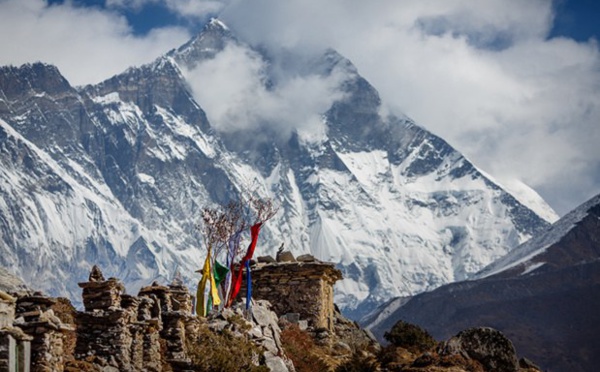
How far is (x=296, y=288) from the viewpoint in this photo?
3688 centimetres

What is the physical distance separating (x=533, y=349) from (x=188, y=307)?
4208 inches

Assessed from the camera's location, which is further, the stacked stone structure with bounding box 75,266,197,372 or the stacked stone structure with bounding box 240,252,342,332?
the stacked stone structure with bounding box 240,252,342,332

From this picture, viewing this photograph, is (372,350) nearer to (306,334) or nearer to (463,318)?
(306,334)

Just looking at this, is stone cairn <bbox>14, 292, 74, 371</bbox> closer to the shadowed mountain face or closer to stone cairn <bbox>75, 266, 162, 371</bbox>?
stone cairn <bbox>75, 266, 162, 371</bbox>

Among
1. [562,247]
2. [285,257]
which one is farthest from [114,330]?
[562,247]

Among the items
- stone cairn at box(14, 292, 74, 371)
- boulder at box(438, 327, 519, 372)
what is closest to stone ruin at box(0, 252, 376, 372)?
stone cairn at box(14, 292, 74, 371)

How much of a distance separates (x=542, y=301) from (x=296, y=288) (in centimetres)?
11615

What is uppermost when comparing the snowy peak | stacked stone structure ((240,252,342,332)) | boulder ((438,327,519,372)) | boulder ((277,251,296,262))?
the snowy peak

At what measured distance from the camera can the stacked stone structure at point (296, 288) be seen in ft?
120

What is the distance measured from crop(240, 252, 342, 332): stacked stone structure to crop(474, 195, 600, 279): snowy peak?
433 ft

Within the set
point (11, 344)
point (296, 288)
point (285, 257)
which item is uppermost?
point (285, 257)

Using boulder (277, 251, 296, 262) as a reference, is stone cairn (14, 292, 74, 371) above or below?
below

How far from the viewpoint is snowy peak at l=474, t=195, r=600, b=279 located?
169 m

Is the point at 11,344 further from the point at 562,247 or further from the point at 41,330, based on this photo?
the point at 562,247
